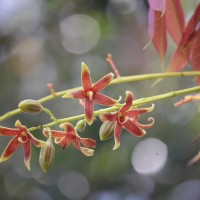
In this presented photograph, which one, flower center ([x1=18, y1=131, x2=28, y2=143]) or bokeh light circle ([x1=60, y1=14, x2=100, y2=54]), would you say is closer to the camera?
flower center ([x1=18, y1=131, x2=28, y2=143])

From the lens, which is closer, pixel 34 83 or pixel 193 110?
pixel 193 110

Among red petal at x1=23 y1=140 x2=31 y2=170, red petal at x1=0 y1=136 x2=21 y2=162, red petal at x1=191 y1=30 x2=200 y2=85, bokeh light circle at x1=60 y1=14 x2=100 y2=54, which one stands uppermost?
red petal at x1=0 y1=136 x2=21 y2=162

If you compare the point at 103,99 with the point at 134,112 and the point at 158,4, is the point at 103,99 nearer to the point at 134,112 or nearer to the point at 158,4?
the point at 134,112

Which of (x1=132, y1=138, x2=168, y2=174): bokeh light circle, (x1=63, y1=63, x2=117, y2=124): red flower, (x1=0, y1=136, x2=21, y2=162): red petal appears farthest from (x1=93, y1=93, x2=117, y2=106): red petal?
(x1=132, y1=138, x2=168, y2=174): bokeh light circle

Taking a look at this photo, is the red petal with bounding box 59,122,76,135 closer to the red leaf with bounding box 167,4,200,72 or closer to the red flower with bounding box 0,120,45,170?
the red flower with bounding box 0,120,45,170

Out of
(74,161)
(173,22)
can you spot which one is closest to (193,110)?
(74,161)

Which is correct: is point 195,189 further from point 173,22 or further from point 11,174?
point 173,22

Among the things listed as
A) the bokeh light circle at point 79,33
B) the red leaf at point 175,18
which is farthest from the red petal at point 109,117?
the bokeh light circle at point 79,33

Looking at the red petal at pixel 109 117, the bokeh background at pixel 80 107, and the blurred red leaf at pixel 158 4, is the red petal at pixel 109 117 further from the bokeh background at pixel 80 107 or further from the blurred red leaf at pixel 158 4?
the bokeh background at pixel 80 107
